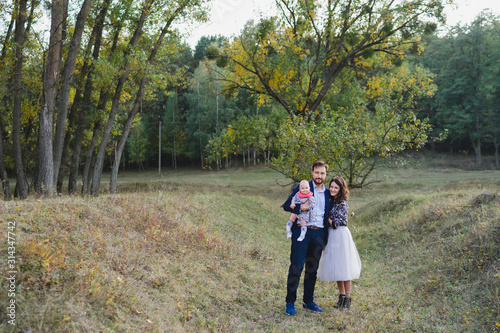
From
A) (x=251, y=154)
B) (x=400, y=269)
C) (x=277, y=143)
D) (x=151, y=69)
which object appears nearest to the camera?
(x=400, y=269)

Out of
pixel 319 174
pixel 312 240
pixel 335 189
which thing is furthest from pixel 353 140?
pixel 312 240

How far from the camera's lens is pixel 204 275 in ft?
22.8

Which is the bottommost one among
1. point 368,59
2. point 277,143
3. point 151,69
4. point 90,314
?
point 90,314

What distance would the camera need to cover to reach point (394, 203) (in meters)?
15.5

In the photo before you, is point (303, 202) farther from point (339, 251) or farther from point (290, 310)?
point (290, 310)

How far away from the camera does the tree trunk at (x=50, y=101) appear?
10883mm

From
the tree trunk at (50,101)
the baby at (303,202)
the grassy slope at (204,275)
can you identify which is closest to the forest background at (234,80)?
the tree trunk at (50,101)

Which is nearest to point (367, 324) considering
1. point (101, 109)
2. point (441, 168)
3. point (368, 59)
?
point (101, 109)

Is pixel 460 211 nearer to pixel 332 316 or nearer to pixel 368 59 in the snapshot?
pixel 332 316

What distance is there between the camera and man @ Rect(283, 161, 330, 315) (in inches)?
223

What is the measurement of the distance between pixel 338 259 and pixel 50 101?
9.99 metres

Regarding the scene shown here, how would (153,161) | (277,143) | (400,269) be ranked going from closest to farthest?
(400,269) < (277,143) < (153,161)

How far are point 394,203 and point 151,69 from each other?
12162mm

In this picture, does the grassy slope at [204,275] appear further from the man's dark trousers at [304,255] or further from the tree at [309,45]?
the tree at [309,45]
